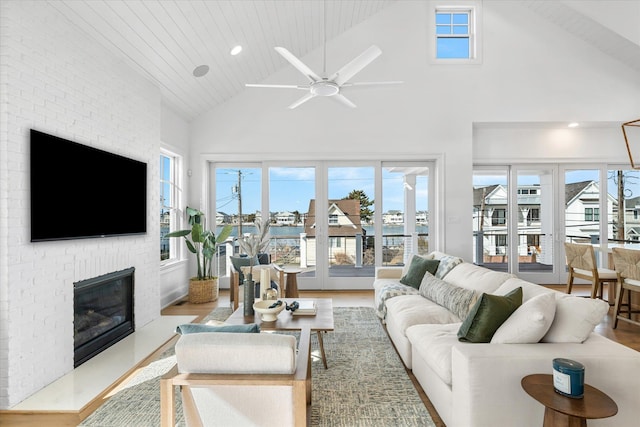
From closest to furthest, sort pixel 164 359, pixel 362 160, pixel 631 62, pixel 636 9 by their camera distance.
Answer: pixel 164 359, pixel 636 9, pixel 631 62, pixel 362 160

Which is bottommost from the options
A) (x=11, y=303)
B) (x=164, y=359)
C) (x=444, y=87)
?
(x=164, y=359)

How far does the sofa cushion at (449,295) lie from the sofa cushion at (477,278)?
10cm

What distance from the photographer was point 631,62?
18.1ft

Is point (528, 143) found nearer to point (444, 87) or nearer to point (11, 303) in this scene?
point (444, 87)

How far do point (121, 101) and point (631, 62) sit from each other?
720 cm

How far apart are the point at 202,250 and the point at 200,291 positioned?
0.60 meters

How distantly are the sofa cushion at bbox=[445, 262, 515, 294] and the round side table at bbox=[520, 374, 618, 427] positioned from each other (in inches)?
51.7

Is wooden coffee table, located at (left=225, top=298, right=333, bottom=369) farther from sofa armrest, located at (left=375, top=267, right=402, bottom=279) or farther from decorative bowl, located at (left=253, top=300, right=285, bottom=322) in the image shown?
sofa armrest, located at (left=375, top=267, right=402, bottom=279)

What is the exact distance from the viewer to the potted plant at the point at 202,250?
5109mm

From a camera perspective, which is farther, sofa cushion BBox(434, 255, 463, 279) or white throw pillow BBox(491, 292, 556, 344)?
sofa cushion BBox(434, 255, 463, 279)

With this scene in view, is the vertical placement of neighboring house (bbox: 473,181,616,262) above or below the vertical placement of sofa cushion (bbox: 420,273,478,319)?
above

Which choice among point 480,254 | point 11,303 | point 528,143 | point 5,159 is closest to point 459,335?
point 11,303

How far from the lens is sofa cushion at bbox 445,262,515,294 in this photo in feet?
9.70

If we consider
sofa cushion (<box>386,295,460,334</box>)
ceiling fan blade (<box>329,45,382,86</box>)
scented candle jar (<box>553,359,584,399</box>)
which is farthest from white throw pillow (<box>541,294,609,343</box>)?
ceiling fan blade (<box>329,45,382,86</box>)
